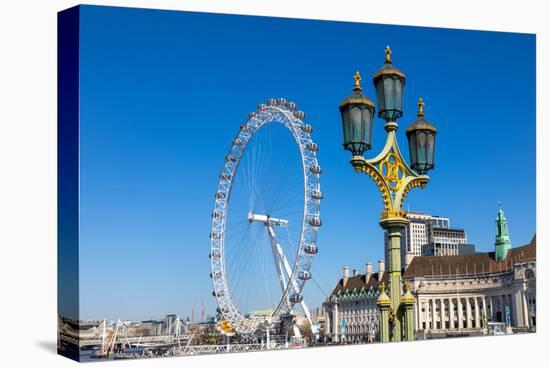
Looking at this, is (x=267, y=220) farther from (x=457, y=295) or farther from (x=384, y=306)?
(x=384, y=306)

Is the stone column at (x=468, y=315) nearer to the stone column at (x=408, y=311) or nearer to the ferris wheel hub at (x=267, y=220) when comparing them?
the ferris wheel hub at (x=267, y=220)

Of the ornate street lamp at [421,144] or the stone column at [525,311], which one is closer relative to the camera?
the ornate street lamp at [421,144]

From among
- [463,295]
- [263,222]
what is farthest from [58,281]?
[463,295]

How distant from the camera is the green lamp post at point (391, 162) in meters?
15.3

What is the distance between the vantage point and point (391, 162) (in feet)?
54.4

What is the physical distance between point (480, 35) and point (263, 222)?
7389mm

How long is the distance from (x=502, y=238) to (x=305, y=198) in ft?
17.4

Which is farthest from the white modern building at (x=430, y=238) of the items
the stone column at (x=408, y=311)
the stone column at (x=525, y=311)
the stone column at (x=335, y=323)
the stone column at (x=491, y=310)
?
the stone column at (x=408, y=311)

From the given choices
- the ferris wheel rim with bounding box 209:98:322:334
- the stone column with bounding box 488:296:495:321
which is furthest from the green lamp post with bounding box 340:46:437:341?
the stone column with bounding box 488:296:495:321

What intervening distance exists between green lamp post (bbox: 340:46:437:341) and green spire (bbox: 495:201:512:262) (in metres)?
7.84

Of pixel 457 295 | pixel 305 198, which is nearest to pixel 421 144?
pixel 305 198

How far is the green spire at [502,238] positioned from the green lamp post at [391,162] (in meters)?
7.84

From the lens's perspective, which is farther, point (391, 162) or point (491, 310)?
point (491, 310)

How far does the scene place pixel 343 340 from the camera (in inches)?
952
